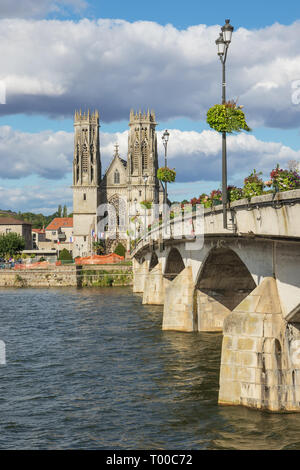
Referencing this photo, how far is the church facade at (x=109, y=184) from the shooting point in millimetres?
137125

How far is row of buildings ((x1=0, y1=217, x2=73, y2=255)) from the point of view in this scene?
157 metres

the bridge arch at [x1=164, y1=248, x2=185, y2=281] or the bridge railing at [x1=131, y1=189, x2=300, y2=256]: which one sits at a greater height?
the bridge railing at [x1=131, y1=189, x2=300, y2=256]

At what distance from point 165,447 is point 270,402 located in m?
3.82

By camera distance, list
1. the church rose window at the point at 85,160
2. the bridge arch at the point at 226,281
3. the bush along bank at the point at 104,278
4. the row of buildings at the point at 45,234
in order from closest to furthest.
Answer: the bridge arch at the point at 226,281 < the bush along bank at the point at 104,278 < the church rose window at the point at 85,160 < the row of buildings at the point at 45,234

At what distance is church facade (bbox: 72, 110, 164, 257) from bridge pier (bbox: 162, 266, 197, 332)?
98.2 m

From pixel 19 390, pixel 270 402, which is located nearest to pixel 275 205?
pixel 270 402

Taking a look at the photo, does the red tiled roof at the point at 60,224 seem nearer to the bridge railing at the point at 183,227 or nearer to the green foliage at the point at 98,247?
the green foliage at the point at 98,247

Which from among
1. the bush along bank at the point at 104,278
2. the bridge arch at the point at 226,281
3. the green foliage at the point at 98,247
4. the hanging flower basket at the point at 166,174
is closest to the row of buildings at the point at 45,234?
the green foliage at the point at 98,247

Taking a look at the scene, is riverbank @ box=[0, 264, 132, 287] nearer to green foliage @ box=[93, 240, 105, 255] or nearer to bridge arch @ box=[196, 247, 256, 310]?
green foliage @ box=[93, 240, 105, 255]

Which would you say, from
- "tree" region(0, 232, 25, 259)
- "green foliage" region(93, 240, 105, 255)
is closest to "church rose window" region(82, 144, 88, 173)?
"green foliage" region(93, 240, 105, 255)

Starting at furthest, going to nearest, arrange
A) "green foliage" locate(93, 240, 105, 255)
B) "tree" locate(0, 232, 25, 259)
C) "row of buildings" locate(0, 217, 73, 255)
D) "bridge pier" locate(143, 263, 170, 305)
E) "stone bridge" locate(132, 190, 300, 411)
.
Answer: "row of buildings" locate(0, 217, 73, 255), "green foliage" locate(93, 240, 105, 255), "tree" locate(0, 232, 25, 259), "bridge pier" locate(143, 263, 170, 305), "stone bridge" locate(132, 190, 300, 411)

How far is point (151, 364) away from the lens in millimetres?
28781

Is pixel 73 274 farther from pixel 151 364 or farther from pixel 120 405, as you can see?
pixel 120 405

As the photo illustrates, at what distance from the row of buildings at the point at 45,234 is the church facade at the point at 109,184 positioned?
21.0 meters
